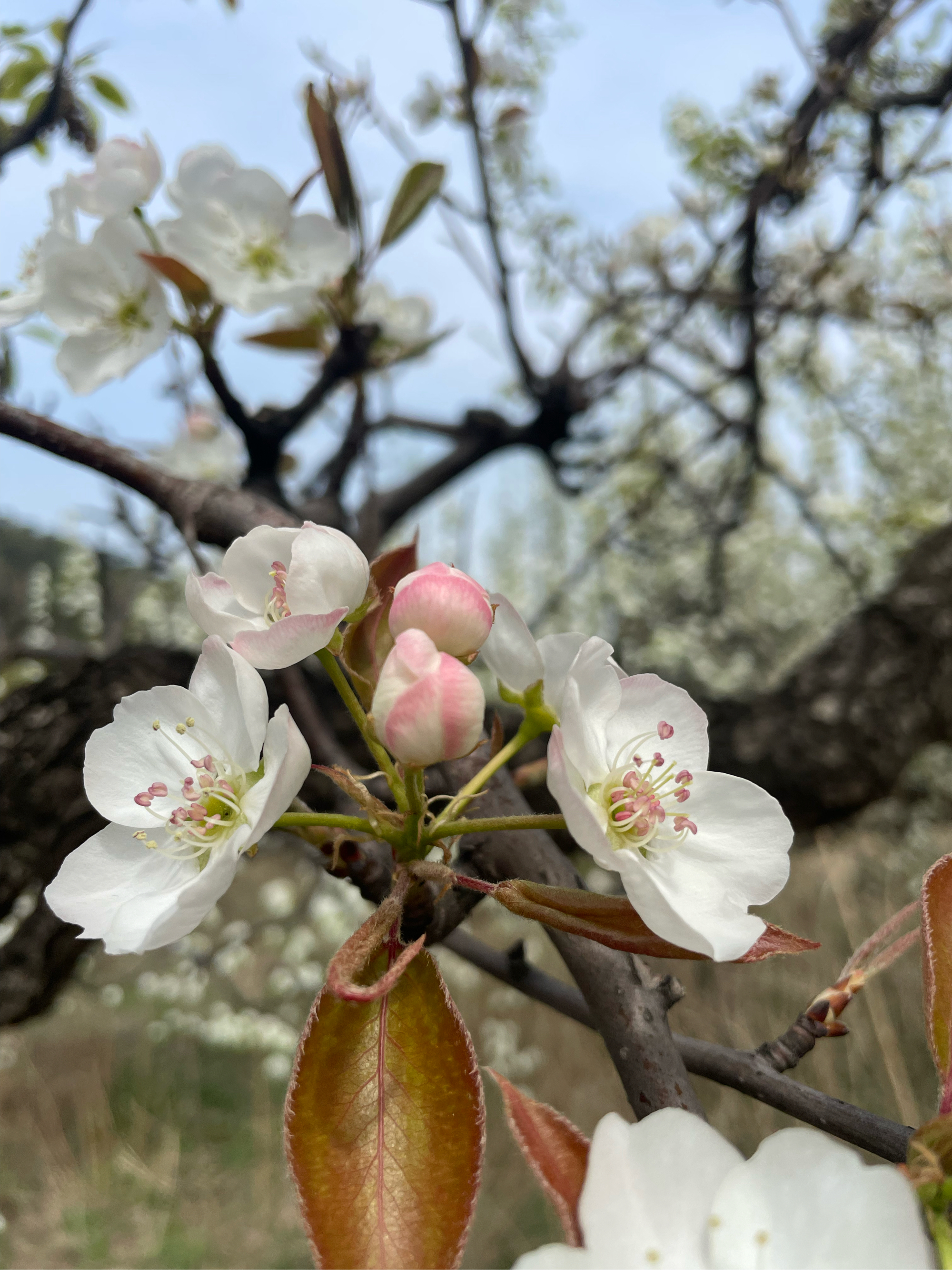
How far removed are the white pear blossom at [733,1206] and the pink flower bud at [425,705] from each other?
0.47ft

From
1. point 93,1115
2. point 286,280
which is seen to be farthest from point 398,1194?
point 93,1115

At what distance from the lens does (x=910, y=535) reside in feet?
6.93

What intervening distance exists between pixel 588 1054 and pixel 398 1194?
→ 2240 mm

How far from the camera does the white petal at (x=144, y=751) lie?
1.32ft

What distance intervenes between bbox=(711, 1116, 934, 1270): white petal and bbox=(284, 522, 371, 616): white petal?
10.5 inches

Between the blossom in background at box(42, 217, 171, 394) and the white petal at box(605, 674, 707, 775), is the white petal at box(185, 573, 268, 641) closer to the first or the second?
the white petal at box(605, 674, 707, 775)

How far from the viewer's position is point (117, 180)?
737 mm

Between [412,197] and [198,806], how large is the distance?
0.73 m

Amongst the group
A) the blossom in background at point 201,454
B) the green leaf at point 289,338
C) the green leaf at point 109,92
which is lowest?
the blossom in background at point 201,454

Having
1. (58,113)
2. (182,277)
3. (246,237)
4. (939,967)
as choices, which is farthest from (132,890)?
(58,113)

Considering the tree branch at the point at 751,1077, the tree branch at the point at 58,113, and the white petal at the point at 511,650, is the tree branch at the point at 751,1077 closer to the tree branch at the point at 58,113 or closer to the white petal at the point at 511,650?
the white petal at the point at 511,650

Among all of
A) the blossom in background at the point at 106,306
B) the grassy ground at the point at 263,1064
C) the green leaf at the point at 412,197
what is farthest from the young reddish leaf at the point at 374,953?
the grassy ground at the point at 263,1064

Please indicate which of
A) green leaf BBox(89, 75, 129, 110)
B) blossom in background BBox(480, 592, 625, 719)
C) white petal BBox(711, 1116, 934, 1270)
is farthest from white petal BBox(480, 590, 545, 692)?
green leaf BBox(89, 75, 129, 110)

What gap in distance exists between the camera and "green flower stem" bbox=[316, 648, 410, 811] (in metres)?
0.38
